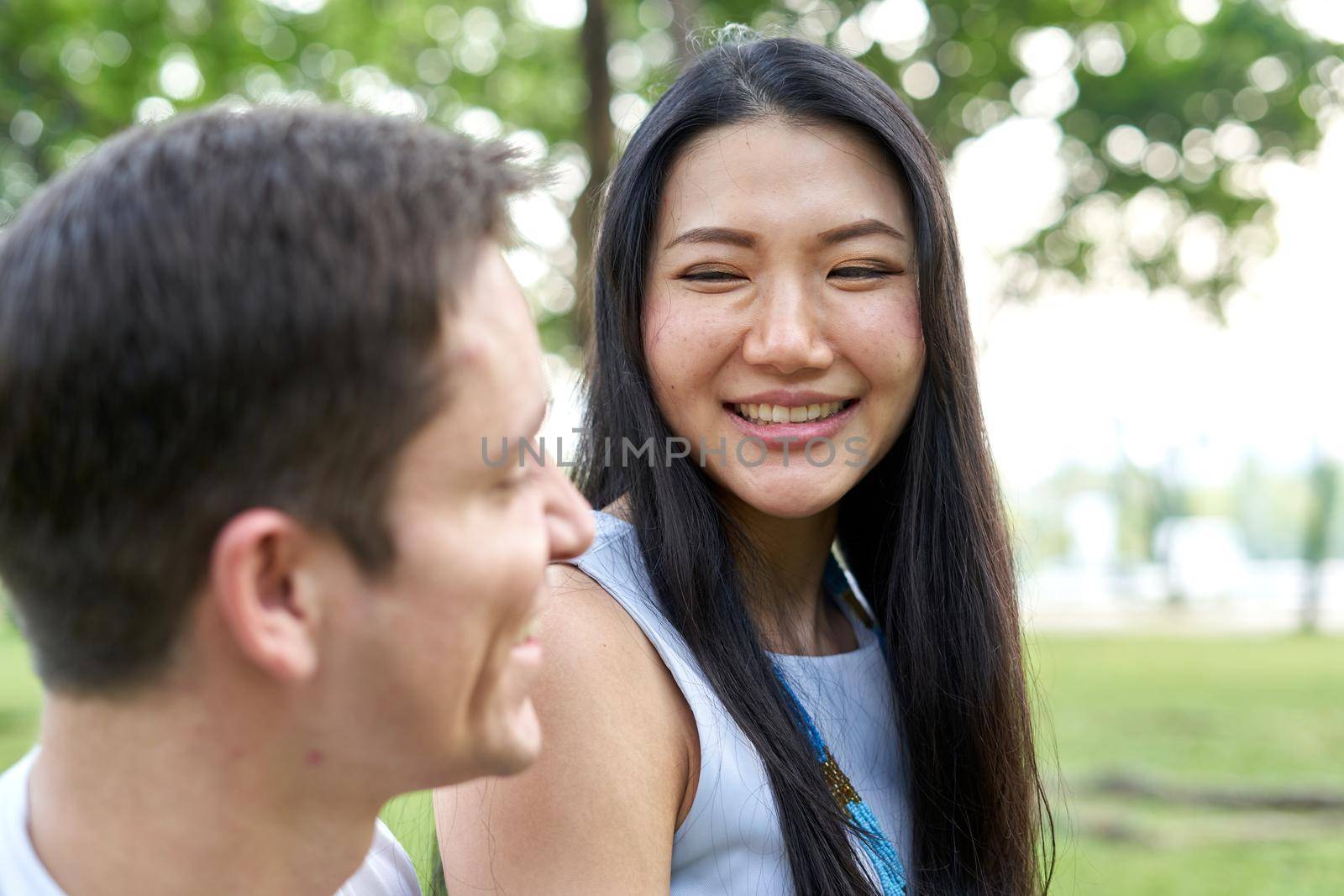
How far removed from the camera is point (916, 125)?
2379 millimetres

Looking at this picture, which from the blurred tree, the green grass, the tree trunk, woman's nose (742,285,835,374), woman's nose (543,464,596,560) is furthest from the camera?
the blurred tree

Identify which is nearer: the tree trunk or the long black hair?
the long black hair

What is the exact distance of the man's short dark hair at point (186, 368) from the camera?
44.5 inches

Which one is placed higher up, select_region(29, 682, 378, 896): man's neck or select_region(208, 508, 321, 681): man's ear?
select_region(208, 508, 321, 681): man's ear

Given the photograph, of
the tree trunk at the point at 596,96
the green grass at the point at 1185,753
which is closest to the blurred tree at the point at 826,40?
the tree trunk at the point at 596,96

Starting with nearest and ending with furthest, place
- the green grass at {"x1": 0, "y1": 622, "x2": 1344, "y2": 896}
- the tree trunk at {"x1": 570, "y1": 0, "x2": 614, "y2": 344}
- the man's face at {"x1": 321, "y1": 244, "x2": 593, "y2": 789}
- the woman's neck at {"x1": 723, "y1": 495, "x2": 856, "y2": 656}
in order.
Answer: the man's face at {"x1": 321, "y1": 244, "x2": 593, "y2": 789} → the woman's neck at {"x1": 723, "y1": 495, "x2": 856, "y2": 656} → the green grass at {"x1": 0, "y1": 622, "x2": 1344, "y2": 896} → the tree trunk at {"x1": 570, "y1": 0, "x2": 614, "y2": 344}

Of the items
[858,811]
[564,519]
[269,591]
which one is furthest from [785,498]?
[269,591]

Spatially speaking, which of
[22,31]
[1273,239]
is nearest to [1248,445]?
[1273,239]

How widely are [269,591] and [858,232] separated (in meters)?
1.35

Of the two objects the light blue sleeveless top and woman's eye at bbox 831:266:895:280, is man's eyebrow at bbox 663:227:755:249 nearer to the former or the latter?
woman's eye at bbox 831:266:895:280

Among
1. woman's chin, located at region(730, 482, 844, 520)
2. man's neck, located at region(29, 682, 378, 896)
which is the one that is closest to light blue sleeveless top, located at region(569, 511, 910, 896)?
woman's chin, located at region(730, 482, 844, 520)

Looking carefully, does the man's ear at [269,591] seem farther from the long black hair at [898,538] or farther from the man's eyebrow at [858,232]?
the man's eyebrow at [858,232]

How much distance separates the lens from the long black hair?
2180mm

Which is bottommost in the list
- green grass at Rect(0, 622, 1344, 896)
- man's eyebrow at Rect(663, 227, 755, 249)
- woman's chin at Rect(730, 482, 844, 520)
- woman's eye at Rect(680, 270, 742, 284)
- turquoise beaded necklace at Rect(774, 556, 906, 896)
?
green grass at Rect(0, 622, 1344, 896)
